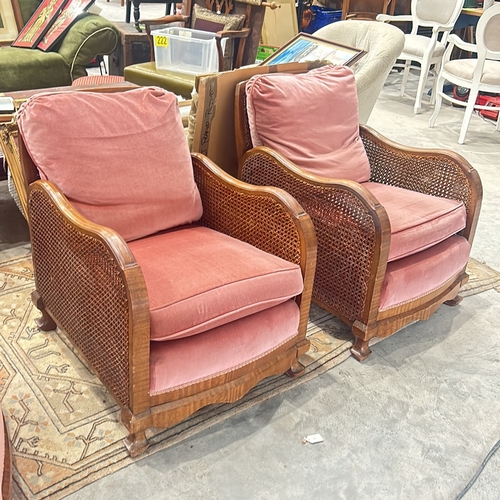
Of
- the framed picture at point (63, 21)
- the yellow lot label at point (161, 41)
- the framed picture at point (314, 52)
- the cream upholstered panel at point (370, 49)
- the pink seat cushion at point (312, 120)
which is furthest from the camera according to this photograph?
the framed picture at point (63, 21)

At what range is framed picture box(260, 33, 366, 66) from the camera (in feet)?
8.46

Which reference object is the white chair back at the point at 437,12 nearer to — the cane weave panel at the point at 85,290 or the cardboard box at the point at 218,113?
the cardboard box at the point at 218,113

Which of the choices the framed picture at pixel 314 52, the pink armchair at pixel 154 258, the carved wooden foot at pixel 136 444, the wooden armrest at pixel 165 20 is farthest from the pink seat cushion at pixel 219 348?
the wooden armrest at pixel 165 20

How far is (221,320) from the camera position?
1.42m

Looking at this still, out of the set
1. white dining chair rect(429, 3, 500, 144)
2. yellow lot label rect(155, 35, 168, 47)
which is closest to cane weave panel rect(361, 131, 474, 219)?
yellow lot label rect(155, 35, 168, 47)

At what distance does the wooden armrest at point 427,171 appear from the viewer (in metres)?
2.06

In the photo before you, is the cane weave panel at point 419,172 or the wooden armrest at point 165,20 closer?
the cane weave panel at point 419,172

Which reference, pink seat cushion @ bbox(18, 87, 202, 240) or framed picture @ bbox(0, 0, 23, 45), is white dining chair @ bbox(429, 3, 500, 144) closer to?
pink seat cushion @ bbox(18, 87, 202, 240)

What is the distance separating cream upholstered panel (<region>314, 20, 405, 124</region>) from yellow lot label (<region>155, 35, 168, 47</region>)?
1.06 metres

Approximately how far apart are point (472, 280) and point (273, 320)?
1279 mm

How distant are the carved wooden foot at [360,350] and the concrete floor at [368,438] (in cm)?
3

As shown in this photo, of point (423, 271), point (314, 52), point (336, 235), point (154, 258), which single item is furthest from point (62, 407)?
point (314, 52)

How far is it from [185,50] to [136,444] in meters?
2.83

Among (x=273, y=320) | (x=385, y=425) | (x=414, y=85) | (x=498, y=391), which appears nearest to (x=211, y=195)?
(x=273, y=320)
